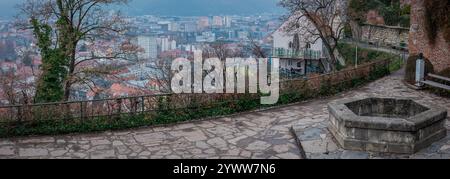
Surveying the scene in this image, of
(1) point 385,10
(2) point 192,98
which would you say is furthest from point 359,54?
(2) point 192,98

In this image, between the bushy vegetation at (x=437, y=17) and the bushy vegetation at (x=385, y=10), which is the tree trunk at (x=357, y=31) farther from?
the bushy vegetation at (x=437, y=17)

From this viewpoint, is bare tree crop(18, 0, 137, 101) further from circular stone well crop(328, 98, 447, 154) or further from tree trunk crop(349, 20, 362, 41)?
tree trunk crop(349, 20, 362, 41)

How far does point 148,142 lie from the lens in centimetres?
841

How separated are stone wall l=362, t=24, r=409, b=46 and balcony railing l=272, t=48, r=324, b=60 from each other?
4.88 metres

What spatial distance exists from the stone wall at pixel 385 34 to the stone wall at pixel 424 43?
15787 millimetres

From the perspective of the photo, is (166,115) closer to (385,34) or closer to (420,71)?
(420,71)

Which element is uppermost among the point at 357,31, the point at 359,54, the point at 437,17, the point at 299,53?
the point at 357,31

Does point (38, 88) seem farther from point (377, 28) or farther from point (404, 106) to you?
point (377, 28)

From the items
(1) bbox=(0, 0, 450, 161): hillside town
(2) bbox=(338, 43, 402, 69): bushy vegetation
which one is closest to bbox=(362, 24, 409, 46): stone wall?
(2) bbox=(338, 43, 402, 69): bushy vegetation

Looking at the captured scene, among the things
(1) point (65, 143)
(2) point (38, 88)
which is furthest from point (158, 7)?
(1) point (65, 143)

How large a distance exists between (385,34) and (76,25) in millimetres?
25162

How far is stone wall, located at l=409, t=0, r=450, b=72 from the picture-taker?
1457 cm

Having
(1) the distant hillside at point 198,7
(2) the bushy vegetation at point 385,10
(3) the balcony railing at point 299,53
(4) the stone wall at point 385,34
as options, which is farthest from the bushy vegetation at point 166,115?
(1) the distant hillside at point 198,7

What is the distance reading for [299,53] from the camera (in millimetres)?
42031
